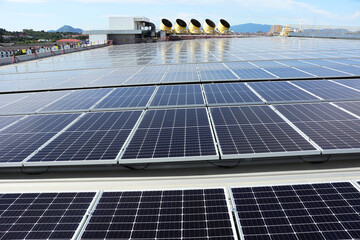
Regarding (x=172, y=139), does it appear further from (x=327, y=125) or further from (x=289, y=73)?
(x=289, y=73)

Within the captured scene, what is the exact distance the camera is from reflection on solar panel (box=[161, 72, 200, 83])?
1342cm

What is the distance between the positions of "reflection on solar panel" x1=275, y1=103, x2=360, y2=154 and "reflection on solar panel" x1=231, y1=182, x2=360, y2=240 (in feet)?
4.40

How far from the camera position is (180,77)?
1431cm

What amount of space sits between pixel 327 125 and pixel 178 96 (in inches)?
228

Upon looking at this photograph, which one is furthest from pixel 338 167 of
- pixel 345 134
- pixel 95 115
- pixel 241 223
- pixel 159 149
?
pixel 95 115

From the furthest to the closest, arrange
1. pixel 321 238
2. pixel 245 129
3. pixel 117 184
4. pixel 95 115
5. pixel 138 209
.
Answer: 1. pixel 95 115
2. pixel 245 129
3. pixel 117 184
4. pixel 138 209
5. pixel 321 238

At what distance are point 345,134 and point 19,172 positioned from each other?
8.85 m

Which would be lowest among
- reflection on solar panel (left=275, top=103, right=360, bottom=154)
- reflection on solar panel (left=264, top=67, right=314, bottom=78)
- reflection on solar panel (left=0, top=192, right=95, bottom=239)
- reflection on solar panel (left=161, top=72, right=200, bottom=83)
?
reflection on solar panel (left=0, top=192, right=95, bottom=239)

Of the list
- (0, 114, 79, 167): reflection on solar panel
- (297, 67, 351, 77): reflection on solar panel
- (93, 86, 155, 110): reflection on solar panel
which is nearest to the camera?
(0, 114, 79, 167): reflection on solar panel

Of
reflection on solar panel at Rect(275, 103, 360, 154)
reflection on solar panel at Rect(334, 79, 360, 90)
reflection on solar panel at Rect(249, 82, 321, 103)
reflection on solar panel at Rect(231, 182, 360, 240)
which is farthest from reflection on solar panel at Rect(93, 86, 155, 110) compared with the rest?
reflection on solar panel at Rect(334, 79, 360, 90)

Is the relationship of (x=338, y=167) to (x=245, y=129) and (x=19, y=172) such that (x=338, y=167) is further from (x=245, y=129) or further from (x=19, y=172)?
(x=19, y=172)

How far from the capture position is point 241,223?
12.2ft

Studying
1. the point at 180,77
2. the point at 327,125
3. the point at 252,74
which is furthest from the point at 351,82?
the point at 180,77

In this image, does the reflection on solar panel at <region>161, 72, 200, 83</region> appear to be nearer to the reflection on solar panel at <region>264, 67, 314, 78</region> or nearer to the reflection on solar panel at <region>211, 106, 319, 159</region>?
the reflection on solar panel at <region>264, 67, 314, 78</region>
